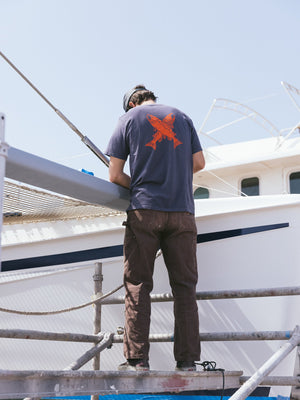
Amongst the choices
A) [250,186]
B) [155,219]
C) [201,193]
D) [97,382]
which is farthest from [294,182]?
[97,382]

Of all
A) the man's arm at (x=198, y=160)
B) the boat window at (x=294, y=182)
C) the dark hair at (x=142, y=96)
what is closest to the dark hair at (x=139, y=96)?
the dark hair at (x=142, y=96)

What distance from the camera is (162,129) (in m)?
3.68

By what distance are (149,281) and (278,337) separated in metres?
1.04

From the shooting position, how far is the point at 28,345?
195 inches

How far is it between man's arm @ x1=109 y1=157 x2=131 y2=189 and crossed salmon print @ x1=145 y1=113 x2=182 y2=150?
9.3 inches

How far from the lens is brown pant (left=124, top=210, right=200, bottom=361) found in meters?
3.37

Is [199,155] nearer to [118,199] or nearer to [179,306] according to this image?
[118,199]

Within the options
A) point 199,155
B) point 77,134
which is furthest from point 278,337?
point 77,134

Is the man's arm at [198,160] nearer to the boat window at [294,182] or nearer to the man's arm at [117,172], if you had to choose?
the man's arm at [117,172]

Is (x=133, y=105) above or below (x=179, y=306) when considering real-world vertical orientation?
above

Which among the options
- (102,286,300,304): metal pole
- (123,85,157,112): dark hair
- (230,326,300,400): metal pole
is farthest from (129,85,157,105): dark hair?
(230,326,300,400): metal pole

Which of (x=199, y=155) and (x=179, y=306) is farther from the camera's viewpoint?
(x=199, y=155)

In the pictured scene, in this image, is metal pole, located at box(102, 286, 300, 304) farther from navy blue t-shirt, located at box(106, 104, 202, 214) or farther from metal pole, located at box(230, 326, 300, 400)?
navy blue t-shirt, located at box(106, 104, 202, 214)

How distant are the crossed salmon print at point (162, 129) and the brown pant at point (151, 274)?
468mm
